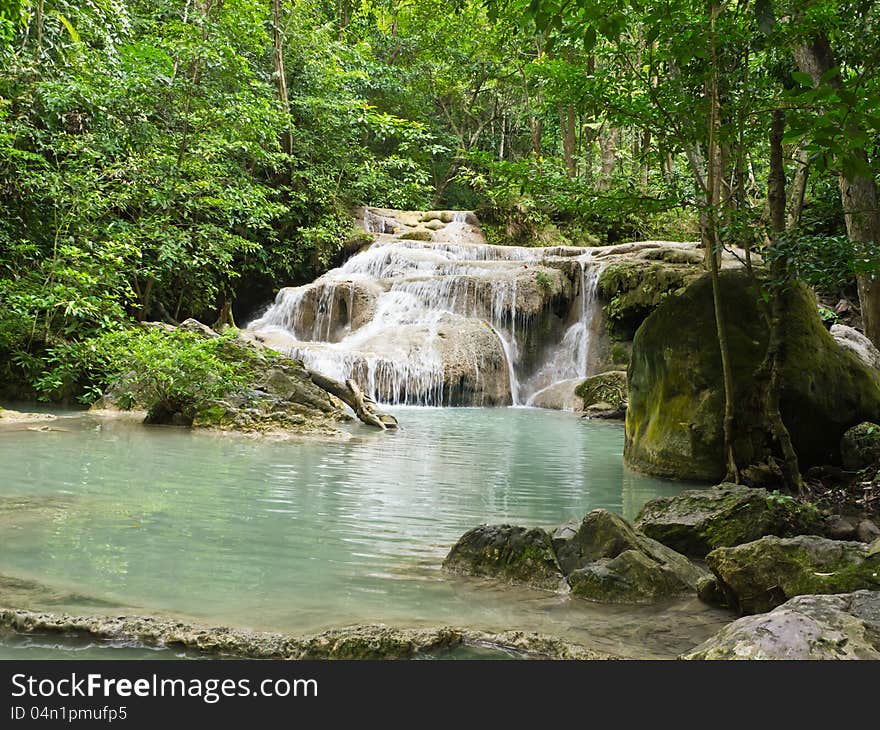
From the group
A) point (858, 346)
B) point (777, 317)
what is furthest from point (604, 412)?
point (777, 317)

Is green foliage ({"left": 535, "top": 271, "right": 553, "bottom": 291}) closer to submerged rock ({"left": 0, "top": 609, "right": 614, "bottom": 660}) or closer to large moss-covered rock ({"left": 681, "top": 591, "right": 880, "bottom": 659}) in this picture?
submerged rock ({"left": 0, "top": 609, "right": 614, "bottom": 660})

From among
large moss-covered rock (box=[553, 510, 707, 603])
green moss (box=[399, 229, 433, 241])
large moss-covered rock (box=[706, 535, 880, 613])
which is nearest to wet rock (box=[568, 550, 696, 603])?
large moss-covered rock (box=[553, 510, 707, 603])

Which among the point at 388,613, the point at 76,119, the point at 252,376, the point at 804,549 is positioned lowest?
the point at 388,613

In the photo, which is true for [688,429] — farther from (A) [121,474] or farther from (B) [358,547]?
(A) [121,474]

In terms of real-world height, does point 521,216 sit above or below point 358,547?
above

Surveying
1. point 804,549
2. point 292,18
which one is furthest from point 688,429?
point 292,18

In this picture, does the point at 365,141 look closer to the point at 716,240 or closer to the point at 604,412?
the point at 604,412

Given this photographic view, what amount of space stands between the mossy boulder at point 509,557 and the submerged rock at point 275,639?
0.96 m

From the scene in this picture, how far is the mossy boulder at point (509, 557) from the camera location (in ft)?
12.5

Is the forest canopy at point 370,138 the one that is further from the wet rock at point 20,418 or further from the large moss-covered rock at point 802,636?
the large moss-covered rock at point 802,636

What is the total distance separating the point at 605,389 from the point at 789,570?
11116mm

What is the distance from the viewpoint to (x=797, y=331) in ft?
22.5
